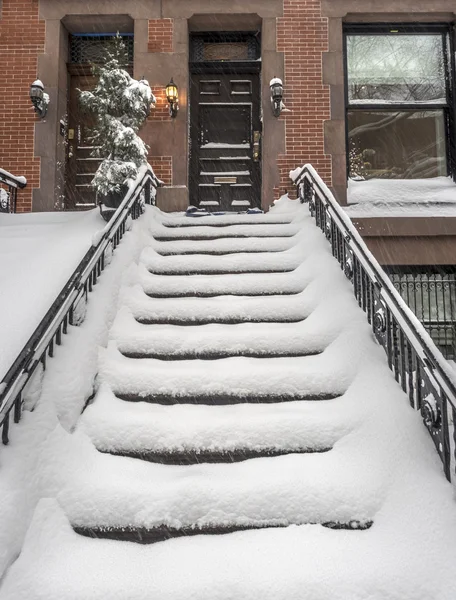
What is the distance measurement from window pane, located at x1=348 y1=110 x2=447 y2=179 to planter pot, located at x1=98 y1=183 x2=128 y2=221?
13.8ft

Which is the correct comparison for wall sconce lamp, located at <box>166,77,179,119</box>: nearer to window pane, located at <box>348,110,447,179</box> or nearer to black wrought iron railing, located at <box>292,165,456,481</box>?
window pane, located at <box>348,110,447,179</box>

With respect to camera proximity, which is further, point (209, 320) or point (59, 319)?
point (209, 320)

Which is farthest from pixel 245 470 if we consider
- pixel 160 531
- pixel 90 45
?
pixel 90 45

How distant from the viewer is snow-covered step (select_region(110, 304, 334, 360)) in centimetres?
430

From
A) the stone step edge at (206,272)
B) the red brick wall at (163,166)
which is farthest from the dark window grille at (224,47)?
the stone step edge at (206,272)

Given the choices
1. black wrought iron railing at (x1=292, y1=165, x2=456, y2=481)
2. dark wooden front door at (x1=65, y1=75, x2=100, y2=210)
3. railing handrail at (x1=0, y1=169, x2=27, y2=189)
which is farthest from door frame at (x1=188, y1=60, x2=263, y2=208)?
black wrought iron railing at (x1=292, y1=165, x2=456, y2=481)

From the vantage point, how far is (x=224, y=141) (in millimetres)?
9898

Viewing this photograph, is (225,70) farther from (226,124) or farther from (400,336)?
(400,336)

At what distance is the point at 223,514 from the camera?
9.50ft

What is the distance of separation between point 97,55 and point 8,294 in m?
6.98

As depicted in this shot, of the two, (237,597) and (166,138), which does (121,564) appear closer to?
(237,597)

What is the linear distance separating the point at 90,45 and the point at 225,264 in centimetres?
667

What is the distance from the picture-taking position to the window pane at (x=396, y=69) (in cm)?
944

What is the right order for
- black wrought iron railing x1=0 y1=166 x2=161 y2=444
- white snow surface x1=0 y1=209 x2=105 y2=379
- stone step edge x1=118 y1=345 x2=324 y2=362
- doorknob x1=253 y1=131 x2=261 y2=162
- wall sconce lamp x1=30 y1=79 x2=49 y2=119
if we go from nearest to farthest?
black wrought iron railing x1=0 y1=166 x2=161 y2=444
white snow surface x1=0 y1=209 x2=105 y2=379
stone step edge x1=118 y1=345 x2=324 y2=362
wall sconce lamp x1=30 y1=79 x2=49 y2=119
doorknob x1=253 y1=131 x2=261 y2=162
